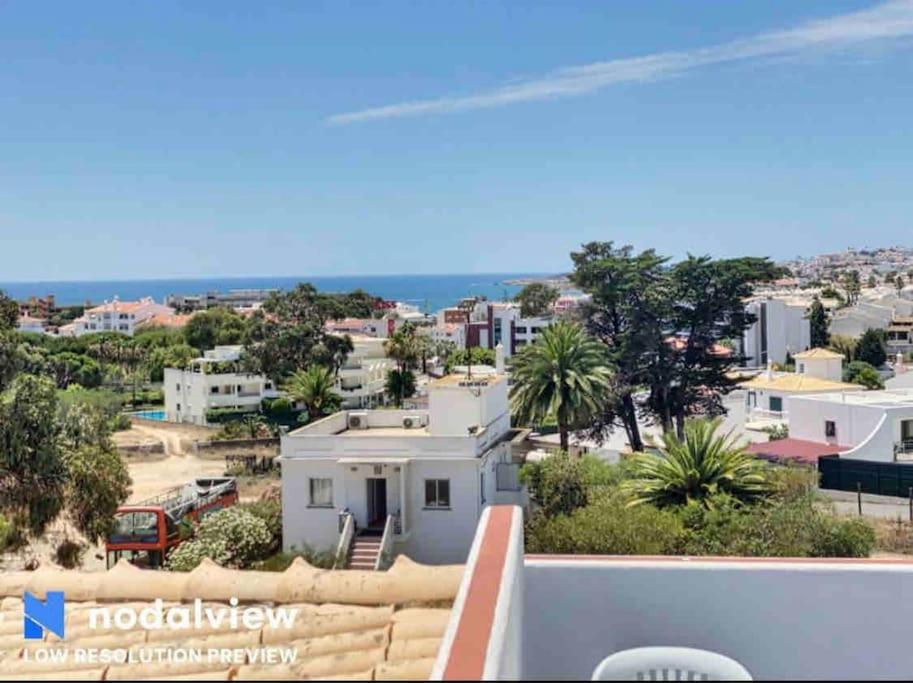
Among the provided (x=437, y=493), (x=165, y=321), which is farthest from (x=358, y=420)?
(x=165, y=321)

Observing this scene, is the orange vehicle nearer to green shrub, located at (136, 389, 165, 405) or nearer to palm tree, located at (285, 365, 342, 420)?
palm tree, located at (285, 365, 342, 420)

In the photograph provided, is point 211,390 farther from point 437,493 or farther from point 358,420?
point 437,493

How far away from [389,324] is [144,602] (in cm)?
10711

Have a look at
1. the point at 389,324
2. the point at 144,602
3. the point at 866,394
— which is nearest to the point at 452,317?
the point at 389,324

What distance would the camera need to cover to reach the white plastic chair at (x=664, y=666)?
213 inches

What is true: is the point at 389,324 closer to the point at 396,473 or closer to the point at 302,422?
the point at 302,422

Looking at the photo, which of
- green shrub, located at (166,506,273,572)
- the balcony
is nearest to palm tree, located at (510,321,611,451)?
green shrub, located at (166,506,273,572)

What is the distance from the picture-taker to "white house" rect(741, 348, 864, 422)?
44000 mm

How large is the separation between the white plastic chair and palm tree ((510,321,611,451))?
24474mm

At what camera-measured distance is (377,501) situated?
24.6 metres

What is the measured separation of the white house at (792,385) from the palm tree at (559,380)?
16.2 metres

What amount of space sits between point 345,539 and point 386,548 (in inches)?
46.4

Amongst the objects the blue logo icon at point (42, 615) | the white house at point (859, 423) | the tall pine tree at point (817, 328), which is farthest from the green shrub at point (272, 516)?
the tall pine tree at point (817, 328)

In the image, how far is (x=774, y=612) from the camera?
22.1 ft
